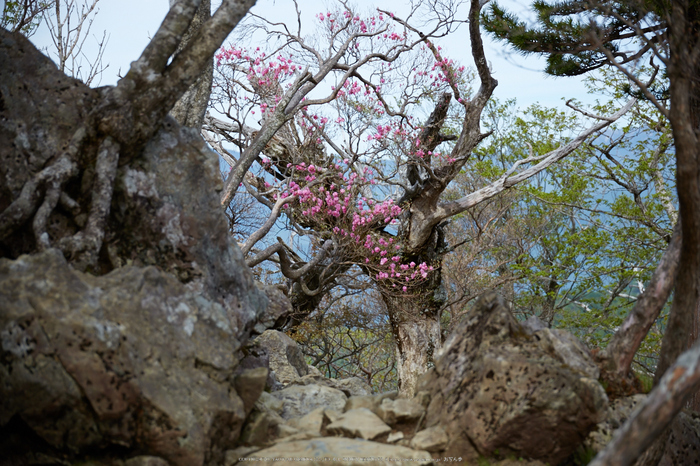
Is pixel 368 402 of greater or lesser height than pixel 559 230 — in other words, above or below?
below

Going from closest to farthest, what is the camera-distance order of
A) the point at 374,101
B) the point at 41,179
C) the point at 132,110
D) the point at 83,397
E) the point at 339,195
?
the point at 83,397 < the point at 41,179 < the point at 132,110 < the point at 339,195 < the point at 374,101

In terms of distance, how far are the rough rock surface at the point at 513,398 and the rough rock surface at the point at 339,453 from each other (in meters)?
0.44

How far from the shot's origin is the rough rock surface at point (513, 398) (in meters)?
3.97

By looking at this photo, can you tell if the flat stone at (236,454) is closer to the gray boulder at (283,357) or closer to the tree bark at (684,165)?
the gray boulder at (283,357)

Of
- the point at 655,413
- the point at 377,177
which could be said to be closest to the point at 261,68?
the point at 377,177

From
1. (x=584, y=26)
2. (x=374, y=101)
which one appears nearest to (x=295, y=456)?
(x=584, y=26)

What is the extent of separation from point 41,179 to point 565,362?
427 cm

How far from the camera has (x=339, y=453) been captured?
3.86 m

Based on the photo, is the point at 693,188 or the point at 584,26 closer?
the point at 693,188

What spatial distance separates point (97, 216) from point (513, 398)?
3360mm

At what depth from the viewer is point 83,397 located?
3352 millimetres

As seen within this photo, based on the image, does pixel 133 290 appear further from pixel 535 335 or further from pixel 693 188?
pixel 693 188

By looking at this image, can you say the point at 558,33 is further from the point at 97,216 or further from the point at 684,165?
the point at 97,216


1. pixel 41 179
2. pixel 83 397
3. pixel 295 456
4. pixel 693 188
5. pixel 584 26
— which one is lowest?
pixel 295 456
